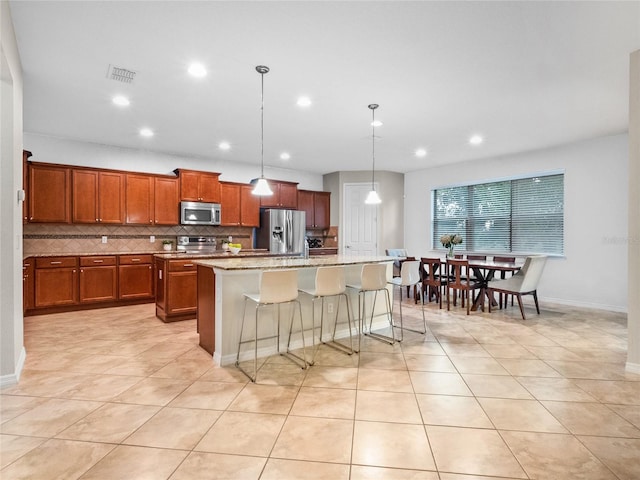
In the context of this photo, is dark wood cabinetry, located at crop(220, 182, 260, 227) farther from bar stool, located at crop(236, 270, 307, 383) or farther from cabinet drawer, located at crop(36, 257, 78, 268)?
bar stool, located at crop(236, 270, 307, 383)

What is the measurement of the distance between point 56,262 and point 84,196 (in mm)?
1110

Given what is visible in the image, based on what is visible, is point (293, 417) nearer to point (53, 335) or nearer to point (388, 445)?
point (388, 445)

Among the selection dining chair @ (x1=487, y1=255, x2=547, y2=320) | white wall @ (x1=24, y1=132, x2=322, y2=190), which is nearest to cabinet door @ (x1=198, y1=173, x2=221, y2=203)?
white wall @ (x1=24, y1=132, x2=322, y2=190)

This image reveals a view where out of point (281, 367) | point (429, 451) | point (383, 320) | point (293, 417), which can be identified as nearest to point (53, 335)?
point (281, 367)

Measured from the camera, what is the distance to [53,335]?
3955 mm

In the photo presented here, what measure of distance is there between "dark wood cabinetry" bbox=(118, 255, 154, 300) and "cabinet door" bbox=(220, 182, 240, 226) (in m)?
1.55

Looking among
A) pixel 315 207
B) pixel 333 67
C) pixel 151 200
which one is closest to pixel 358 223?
pixel 315 207

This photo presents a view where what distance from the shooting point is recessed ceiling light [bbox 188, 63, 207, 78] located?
10.0 ft

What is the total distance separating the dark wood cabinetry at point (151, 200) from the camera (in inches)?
227

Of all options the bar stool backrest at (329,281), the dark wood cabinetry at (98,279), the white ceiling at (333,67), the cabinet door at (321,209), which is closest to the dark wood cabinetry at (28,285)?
the dark wood cabinetry at (98,279)

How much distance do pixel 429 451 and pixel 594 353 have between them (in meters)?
2.63

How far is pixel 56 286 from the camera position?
4.95 meters

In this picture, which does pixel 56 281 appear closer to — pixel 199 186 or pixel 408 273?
pixel 199 186

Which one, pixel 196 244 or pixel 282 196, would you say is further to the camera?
pixel 282 196
